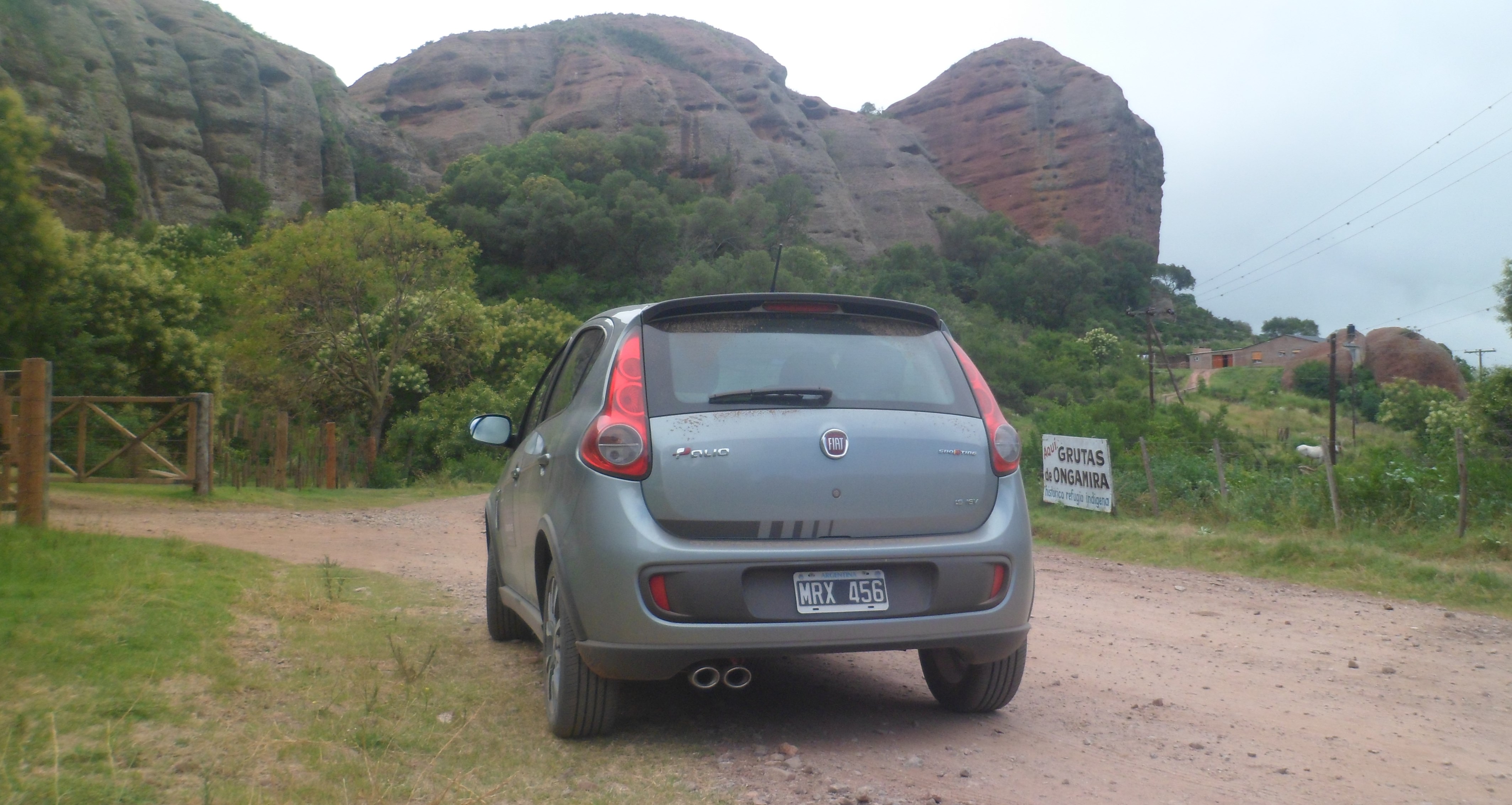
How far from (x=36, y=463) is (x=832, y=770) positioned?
696 centimetres

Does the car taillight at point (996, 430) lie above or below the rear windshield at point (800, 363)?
below

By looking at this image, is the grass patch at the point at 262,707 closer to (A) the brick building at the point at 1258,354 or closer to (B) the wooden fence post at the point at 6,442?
(B) the wooden fence post at the point at 6,442

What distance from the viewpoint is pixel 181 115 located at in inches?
2376

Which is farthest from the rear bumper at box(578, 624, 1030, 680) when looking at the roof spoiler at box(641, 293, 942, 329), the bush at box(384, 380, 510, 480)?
the bush at box(384, 380, 510, 480)

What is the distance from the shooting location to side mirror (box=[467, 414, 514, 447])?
18.3 ft

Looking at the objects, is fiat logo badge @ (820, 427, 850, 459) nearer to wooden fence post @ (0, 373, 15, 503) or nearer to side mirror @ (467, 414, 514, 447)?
side mirror @ (467, 414, 514, 447)

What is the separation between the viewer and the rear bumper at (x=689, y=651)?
3.63m

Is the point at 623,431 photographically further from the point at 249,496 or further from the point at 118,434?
the point at 249,496

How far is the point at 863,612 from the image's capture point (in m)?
3.74

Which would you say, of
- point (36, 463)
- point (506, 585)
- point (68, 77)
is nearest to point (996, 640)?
point (506, 585)

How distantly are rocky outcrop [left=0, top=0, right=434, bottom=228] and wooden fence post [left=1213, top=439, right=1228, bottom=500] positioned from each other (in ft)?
126

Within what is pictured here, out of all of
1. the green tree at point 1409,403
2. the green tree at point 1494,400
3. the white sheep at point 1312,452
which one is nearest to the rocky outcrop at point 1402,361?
the green tree at point 1409,403

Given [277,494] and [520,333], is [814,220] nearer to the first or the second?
[520,333]

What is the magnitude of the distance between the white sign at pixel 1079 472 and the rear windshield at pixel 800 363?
12388 mm
